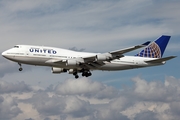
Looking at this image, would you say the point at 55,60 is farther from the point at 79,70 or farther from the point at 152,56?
the point at 152,56

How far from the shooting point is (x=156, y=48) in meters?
86.8

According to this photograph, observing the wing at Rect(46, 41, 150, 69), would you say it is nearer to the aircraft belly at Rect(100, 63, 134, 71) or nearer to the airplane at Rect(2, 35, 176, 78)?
the airplane at Rect(2, 35, 176, 78)

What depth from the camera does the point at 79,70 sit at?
79.7 metres

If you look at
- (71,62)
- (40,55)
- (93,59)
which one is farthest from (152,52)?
(40,55)

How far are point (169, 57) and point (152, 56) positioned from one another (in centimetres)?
1151

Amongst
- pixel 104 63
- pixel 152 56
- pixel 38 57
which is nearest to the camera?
pixel 38 57

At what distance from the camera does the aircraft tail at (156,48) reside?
276ft

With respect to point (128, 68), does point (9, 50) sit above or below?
above

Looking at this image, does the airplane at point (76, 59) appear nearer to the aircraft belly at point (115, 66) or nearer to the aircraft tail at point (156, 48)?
the aircraft belly at point (115, 66)

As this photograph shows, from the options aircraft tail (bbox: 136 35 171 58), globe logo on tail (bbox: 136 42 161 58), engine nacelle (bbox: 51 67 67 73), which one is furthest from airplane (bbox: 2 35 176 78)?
aircraft tail (bbox: 136 35 171 58)

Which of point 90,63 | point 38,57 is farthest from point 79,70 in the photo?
point 38,57

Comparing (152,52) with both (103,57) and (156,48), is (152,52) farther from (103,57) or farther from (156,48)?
(103,57)

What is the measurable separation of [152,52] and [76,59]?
1901 cm

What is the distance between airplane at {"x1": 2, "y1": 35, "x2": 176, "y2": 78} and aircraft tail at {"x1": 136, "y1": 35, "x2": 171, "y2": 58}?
34.5 inches
